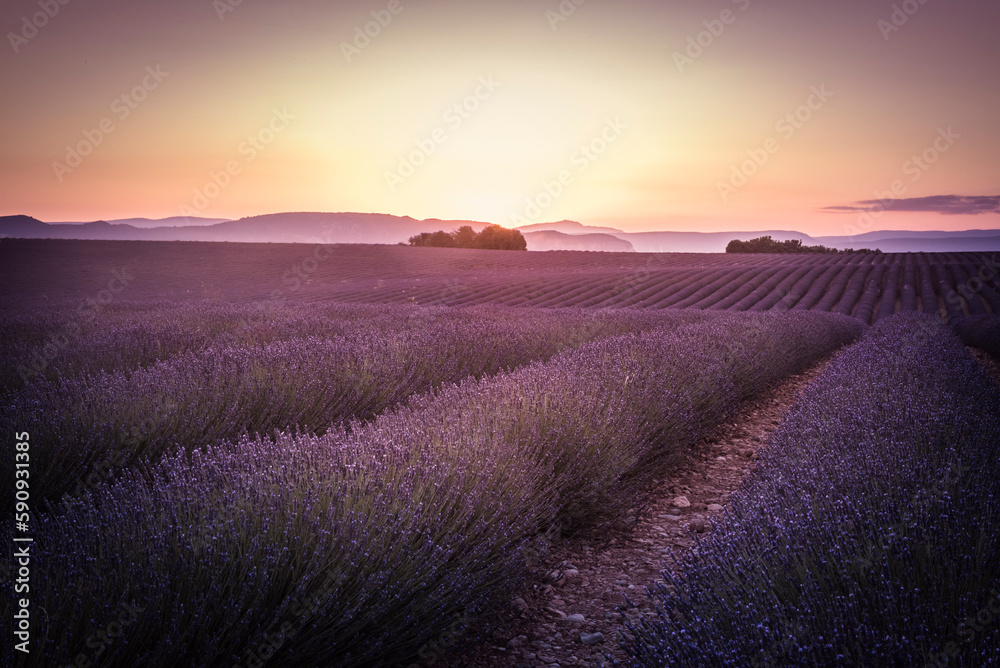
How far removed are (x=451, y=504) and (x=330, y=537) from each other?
541 millimetres

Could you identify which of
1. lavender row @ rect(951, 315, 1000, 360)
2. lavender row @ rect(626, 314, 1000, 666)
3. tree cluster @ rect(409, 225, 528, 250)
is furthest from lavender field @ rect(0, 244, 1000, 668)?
tree cluster @ rect(409, 225, 528, 250)

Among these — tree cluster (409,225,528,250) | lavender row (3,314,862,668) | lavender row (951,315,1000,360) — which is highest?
tree cluster (409,225,528,250)

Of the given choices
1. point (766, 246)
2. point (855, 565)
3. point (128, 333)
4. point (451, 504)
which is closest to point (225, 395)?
point (451, 504)

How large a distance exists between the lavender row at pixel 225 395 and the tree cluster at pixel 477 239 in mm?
52969

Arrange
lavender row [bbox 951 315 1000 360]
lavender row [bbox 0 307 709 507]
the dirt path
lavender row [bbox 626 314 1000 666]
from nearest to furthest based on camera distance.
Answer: lavender row [bbox 626 314 1000 666] → the dirt path → lavender row [bbox 0 307 709 507] → lavender row [bbox 951 315 1000 360]

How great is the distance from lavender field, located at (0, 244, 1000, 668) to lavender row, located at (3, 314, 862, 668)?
0.04 ft

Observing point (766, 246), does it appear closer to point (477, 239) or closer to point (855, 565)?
point (477, 239)

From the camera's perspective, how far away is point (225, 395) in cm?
357

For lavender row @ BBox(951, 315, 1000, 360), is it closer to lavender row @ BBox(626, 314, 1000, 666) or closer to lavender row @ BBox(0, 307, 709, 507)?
lavender row @ BBox(0, 307, 709, 507)

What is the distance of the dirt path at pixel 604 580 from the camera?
2.12 meters

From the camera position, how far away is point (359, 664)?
68.9 inches

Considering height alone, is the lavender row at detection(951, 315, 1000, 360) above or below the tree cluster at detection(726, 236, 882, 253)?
below

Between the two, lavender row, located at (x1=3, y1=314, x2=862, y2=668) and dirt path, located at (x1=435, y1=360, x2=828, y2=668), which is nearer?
lavender row, located at (x1=3, y1=314, x2=862, y2=668)

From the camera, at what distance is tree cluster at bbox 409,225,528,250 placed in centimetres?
5875
